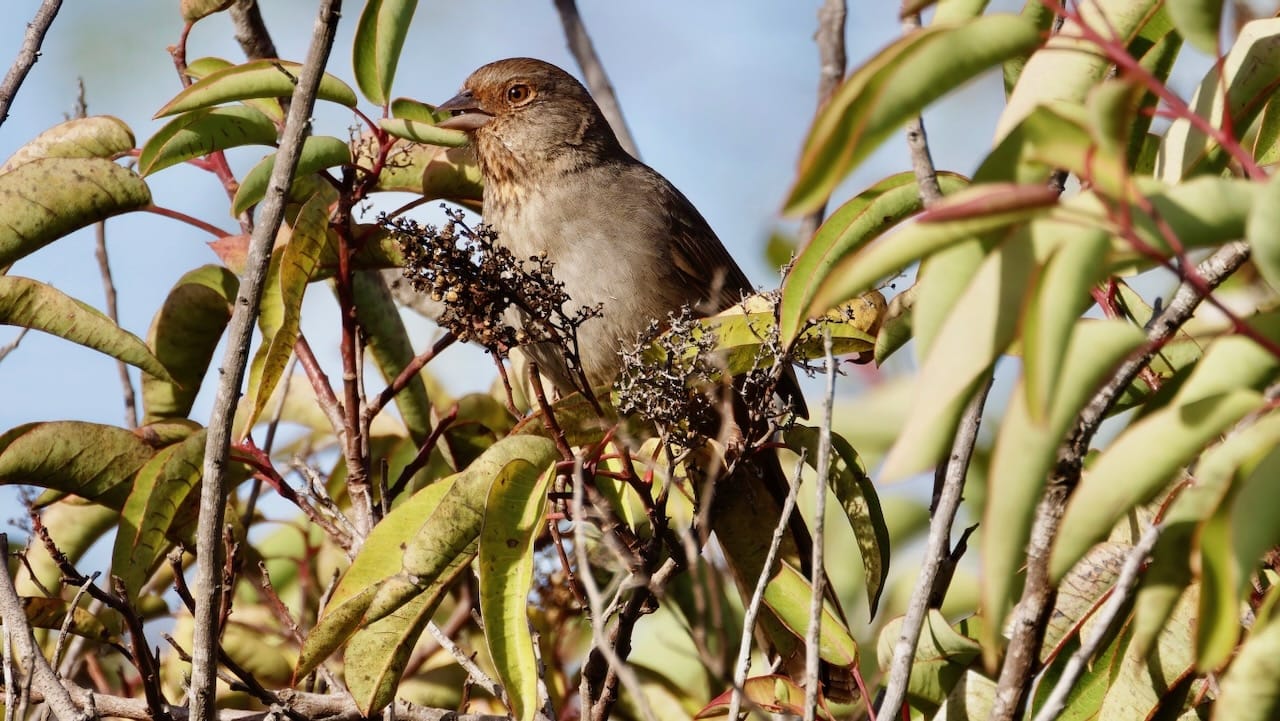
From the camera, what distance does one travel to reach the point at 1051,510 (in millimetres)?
Answer: 2254

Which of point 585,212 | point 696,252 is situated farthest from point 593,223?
point 696,252

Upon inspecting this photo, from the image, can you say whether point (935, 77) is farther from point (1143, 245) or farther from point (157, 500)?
point (157, 500)

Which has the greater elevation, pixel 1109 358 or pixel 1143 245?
pixel 1143 245

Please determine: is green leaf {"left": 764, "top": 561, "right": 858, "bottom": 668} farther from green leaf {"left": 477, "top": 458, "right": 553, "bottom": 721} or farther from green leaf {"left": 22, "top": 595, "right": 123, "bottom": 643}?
green leaf {"left": 22, "top": 595, "right": 123, "bottom": 643}

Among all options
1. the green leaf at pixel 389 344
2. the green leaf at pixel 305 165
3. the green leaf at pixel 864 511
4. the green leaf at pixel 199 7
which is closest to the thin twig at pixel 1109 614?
the green leaf at pixel 864 511

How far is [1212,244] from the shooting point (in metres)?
1.50

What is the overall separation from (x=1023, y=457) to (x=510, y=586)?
51.3 inches

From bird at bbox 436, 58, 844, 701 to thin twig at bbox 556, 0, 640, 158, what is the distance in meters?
0.26

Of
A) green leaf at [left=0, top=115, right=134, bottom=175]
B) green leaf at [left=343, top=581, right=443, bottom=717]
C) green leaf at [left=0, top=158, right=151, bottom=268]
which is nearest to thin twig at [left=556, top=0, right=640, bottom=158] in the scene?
green leaf at [left=0, top=115, right=134, bottom=175]

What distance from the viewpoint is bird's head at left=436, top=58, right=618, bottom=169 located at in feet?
16.0

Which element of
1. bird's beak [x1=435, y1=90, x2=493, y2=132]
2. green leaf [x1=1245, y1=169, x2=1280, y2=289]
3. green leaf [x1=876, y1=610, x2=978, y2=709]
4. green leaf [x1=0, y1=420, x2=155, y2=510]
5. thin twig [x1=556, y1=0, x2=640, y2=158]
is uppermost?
thin twig [x1=556, y1=0, x2=640, y2=158]

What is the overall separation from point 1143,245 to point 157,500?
2.37 meters

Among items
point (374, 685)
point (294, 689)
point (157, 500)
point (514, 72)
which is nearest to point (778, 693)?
point (374, 685)

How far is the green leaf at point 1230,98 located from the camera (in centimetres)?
215
